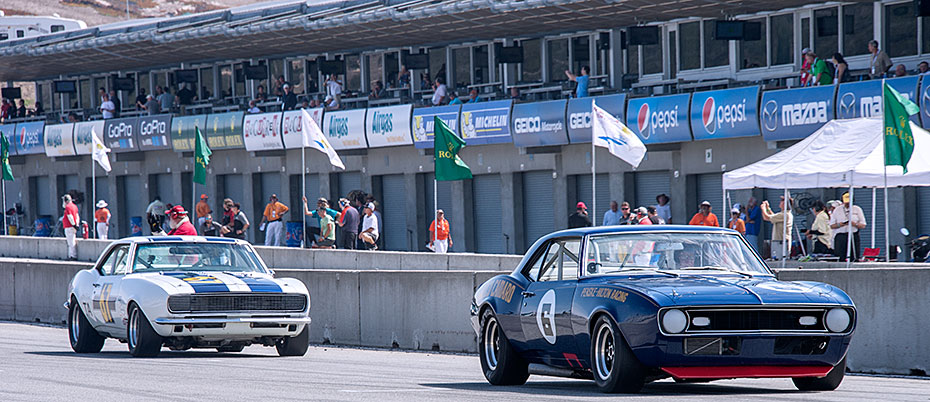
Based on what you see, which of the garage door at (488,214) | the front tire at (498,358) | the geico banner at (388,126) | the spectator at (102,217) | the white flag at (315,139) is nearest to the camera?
the front tire at (498,358)

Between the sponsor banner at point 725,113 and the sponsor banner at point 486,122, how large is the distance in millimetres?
6503

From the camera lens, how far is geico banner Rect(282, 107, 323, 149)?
42.7m

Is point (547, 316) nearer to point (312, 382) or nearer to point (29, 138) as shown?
point (312, 382)

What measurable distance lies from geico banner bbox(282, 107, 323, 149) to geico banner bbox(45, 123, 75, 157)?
12.3 metres

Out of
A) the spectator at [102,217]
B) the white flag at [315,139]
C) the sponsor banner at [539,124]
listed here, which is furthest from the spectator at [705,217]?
the spectator at [102,217]

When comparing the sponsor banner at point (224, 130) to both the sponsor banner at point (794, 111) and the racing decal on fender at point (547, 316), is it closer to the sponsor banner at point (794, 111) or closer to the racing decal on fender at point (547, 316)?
the sponsor banner at point (794, 111)

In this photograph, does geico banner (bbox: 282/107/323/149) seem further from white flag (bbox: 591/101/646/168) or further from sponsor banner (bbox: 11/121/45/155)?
white flag (bbox: 591/101/646/168)

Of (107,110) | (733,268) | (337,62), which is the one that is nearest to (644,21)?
(337,62)

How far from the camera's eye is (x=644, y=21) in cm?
3722

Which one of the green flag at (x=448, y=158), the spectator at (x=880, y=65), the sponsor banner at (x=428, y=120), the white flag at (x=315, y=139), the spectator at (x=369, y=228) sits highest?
the spectator at (x=880, y=65)

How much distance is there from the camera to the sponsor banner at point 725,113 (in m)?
29.9

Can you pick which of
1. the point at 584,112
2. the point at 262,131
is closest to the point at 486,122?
the point at 584,112

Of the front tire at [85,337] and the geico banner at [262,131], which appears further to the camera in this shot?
the geico banner at [262,131]

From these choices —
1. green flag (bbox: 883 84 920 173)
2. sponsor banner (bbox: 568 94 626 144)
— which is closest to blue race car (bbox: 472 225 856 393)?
green flag (bbox: 883 84 920 173)
